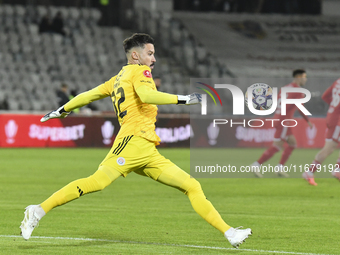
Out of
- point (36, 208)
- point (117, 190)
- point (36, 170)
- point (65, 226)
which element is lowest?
point (36, 170)

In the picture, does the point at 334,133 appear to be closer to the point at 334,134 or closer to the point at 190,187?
the point at 334,134

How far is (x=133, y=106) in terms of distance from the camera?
6223 mm

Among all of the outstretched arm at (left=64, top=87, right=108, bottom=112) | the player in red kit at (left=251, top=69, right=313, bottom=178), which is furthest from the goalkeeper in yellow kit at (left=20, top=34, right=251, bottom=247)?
the player in red kit at (left=251, top=69, right=313, bottom=178)

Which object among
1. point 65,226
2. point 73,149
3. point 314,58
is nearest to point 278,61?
point 314,58

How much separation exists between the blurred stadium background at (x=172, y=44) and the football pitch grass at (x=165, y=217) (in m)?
10.7

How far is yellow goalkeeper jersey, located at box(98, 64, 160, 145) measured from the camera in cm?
614

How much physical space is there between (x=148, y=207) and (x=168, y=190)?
93.0 inches

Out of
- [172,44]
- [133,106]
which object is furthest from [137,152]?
[172,44]

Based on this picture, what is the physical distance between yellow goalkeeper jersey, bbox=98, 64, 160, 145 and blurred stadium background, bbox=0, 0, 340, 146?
16196 mm

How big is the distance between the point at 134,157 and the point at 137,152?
6 centimetres

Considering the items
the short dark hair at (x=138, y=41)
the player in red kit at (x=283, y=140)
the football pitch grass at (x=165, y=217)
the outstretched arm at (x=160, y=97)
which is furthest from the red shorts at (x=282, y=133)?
the outstretched arm at (x=160, y=97)

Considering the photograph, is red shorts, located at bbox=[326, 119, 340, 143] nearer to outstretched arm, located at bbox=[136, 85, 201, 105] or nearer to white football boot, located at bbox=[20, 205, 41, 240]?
outstretched arm, located at bbox=[136, 85, 201, 105]

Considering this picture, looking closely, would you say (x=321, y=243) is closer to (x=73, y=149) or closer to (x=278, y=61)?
(x=73, y=149)

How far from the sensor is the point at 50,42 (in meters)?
28.6
